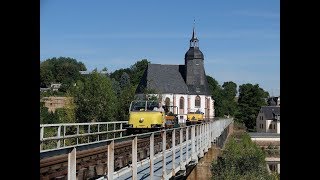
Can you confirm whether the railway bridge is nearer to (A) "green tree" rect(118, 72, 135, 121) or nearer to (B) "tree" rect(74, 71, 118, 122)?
(A) "green tree" rect(118, 72, 135, 121)

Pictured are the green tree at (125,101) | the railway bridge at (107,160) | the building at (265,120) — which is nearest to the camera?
the railway bridge at (107,160)

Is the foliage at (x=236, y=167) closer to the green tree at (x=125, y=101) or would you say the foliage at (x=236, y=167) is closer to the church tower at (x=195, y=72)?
the green tree at (x=125, y=101)

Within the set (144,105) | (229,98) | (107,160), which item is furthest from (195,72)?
(107,160)

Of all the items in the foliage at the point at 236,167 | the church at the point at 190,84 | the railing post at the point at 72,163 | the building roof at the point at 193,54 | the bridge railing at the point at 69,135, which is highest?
the building roof at the point at 193,54

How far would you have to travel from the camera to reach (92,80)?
1928 inches

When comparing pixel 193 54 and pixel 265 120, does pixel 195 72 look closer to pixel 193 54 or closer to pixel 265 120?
pixel 193 54

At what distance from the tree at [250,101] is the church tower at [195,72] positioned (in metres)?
13.3

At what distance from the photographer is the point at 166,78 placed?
398 feet

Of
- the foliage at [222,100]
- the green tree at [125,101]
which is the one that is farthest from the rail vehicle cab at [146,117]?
the foliage at [222,100]

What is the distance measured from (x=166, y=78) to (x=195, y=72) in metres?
7.13

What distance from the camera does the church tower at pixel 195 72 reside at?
123 m

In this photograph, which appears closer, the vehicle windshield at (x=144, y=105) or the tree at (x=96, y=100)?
the vehicle windshield at (x=144, y=105)

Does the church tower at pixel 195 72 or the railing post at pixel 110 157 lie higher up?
the church tower at pixel 195 72
